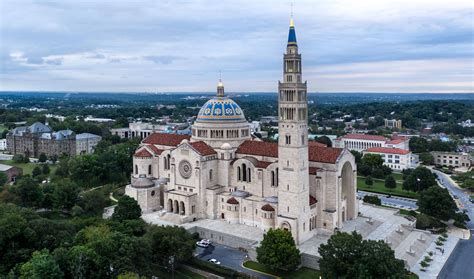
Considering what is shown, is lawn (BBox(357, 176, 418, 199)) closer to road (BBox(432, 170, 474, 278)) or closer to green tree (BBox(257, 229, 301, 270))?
road (BBox(432, 170, 474, 278))

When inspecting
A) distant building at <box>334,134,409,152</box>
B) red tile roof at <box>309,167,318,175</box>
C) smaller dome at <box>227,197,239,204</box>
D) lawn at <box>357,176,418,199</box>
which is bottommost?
lawn at <box>357,176,418,199</box>

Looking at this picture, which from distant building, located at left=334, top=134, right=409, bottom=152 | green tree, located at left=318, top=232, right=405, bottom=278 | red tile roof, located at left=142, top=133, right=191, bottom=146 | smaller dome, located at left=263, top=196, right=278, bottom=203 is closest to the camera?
green tree, located at left=318, top=232, right=405, bottom=278

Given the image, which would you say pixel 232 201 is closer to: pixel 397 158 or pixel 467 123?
pixel 397 158

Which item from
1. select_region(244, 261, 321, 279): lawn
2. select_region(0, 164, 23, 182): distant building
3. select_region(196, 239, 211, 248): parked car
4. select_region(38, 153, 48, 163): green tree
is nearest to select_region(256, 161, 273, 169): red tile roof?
select_region(196, 239, 211, 248): parked car

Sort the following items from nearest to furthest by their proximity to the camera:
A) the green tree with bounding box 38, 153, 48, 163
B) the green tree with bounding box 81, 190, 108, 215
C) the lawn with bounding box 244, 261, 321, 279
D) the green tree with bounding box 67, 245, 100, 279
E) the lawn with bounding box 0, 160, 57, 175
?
the green tree with bounding box 67, 245, 100, 279
the lawn with bounding box 244, 261, 321, 279
the green tree with bounding box 81, 190, 108, 215
the lawn with bounding box 0, 160, 57, 175
the green tree with bounding box 38, 153, 48, 163

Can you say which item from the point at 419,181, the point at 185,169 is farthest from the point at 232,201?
the point at 419,181

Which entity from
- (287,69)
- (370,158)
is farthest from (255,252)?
(370,158)
